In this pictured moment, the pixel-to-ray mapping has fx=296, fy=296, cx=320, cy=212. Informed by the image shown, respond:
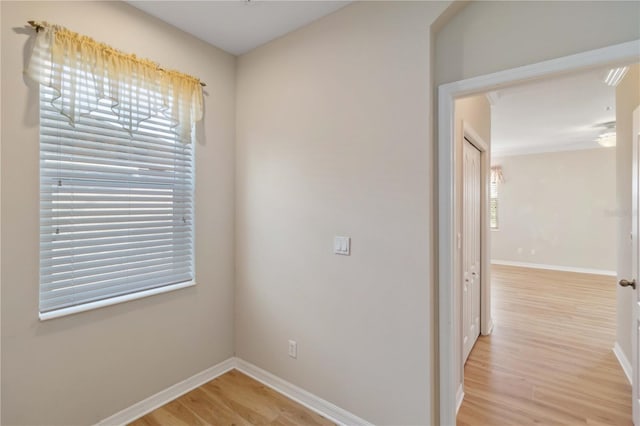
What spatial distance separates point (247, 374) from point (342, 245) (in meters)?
1.50

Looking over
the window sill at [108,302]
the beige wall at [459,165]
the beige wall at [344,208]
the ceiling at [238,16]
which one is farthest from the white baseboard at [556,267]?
the window sill at [108,302]

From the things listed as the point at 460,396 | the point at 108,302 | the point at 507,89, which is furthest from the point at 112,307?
the point at 507,89

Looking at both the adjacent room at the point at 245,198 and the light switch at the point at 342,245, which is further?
the light switch at the point at 342,245

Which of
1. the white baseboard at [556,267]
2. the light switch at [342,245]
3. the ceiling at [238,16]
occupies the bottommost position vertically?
the white baseboard at [556,267]

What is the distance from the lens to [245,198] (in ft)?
8.46

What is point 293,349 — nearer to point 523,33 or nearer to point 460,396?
point 460,396

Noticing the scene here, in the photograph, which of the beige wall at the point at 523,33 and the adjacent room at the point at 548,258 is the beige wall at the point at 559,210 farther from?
the beige wall at the point at 523,33

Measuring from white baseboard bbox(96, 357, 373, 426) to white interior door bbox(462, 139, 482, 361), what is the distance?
124 cm

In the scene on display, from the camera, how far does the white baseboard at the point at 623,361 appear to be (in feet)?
8.29

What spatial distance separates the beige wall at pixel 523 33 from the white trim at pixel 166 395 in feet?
8.91

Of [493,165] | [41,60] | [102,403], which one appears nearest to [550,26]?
[41,60]

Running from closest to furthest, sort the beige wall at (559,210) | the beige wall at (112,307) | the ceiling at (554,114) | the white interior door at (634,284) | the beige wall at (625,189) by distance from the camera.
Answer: the beige wall at (112,307) → the white interior door at (634,284) → the beige wall at (625,189) → the ceiling at (554,114) → the beige wall at (559,210)

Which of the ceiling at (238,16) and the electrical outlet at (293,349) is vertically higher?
the ceiling at (238,16)

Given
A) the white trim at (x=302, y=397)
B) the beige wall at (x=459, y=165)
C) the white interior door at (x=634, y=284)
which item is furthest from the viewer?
the beige wall at (x=459, y=165)
